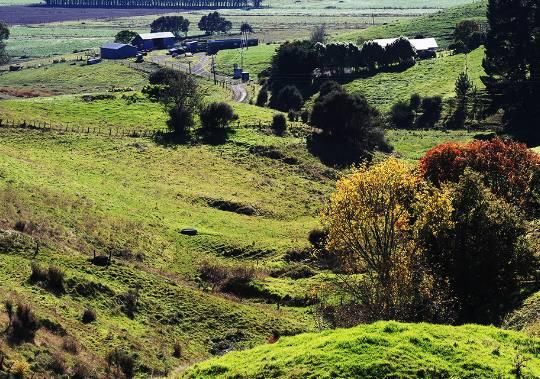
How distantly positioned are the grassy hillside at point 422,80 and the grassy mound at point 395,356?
116 metres

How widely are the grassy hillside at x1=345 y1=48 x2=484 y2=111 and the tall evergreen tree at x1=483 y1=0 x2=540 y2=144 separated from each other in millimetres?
9093

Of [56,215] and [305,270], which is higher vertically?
[56,215]

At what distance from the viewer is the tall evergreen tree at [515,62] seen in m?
128

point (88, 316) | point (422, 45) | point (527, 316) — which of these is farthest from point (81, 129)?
point (422, 45)

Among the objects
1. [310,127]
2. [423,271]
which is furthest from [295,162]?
[423,271]

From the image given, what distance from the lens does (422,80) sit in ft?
510

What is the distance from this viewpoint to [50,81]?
17325cm

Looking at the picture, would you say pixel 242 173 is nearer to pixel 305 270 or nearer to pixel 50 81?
pixel 305 270

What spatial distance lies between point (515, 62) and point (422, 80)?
25184 millimetres

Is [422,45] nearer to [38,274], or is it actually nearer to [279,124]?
[279,124]

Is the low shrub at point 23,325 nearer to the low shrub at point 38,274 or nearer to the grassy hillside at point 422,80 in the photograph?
the low shrub at point 38,274

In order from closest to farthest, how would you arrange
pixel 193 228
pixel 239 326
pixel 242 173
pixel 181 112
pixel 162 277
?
pixel 239 326, pixel 162 277, pixel 193 228, pixel 242 173, pixel 181 112

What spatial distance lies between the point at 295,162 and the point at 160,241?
38.5m

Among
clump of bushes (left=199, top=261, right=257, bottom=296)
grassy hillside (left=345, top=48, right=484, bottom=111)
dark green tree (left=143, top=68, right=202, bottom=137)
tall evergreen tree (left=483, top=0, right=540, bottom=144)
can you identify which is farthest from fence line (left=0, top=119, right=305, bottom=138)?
tall evergreen tree (left=483, top=0, right=540, bottom=144)
